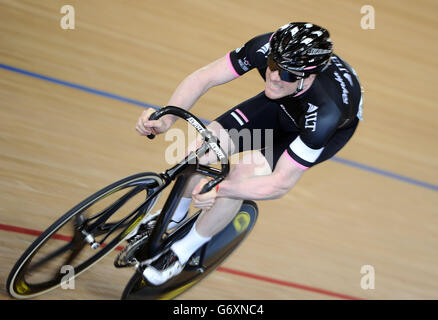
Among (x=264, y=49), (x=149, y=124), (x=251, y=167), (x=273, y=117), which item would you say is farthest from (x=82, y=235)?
(x=264, y=49)

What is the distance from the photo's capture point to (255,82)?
383cm

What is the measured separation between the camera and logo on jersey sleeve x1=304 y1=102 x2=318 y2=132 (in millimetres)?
1782

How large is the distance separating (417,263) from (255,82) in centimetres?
173

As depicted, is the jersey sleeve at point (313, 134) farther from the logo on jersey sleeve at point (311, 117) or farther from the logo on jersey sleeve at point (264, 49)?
the logo on jersey sleeve at point (264, 49)

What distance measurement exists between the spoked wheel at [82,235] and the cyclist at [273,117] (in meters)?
0.21

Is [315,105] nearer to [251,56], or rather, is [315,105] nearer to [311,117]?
[311,117]

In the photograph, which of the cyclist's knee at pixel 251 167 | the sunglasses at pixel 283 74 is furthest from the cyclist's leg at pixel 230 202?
the sunglasses at pixel 283 74

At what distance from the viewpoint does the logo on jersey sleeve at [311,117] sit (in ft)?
5.85

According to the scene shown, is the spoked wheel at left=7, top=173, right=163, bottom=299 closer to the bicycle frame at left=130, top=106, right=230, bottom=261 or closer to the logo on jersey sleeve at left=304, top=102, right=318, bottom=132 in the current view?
the bicycle frame at left=130, top=106, right=230, bottom=261

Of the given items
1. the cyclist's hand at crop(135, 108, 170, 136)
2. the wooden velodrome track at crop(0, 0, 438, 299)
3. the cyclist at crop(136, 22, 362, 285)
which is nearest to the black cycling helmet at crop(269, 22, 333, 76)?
the cyclist at crop(136, 22, 362, 285)

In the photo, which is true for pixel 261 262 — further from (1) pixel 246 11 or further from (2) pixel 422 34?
(2) pixel 422 34

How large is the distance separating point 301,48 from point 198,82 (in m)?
0.48

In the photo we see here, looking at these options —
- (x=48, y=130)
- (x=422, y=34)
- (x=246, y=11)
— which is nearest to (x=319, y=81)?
(x=48, y=130)

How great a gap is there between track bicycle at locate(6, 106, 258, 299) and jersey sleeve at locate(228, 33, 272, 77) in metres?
0.41
